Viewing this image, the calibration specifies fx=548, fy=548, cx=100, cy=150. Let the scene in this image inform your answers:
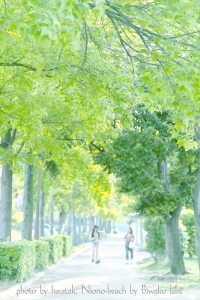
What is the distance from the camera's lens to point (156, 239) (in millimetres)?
25812

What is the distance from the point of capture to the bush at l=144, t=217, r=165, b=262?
25781 mm

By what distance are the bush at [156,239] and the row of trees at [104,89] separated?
5.91 metres

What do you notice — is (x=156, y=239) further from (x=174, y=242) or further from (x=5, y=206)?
(x=5, y=206)

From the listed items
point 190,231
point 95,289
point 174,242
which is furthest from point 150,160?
point 190,231

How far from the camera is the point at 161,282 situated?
701 inches

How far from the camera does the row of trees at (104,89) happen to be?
6277mm

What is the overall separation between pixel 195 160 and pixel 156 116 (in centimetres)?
238

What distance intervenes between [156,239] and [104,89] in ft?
58.5

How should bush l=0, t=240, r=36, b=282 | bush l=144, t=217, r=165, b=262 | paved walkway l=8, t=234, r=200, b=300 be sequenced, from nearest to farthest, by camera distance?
paved walkway l=8, t=234, r=200, b=300
bush l=0, t=240, r=36, b=282
bush l=144, t=217, r=165, b=262

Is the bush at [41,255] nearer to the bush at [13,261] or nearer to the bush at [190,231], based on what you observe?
the bush at [13,261]

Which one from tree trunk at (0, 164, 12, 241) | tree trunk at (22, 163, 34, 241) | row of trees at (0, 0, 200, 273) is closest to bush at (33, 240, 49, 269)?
tree trunk at (22, 163, 34, 241)

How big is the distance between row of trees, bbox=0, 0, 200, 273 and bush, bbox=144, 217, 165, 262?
591cm

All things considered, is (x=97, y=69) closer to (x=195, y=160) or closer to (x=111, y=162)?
(x=111, y=162)

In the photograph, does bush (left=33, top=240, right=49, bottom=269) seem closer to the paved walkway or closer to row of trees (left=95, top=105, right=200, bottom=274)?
the paved walkway
